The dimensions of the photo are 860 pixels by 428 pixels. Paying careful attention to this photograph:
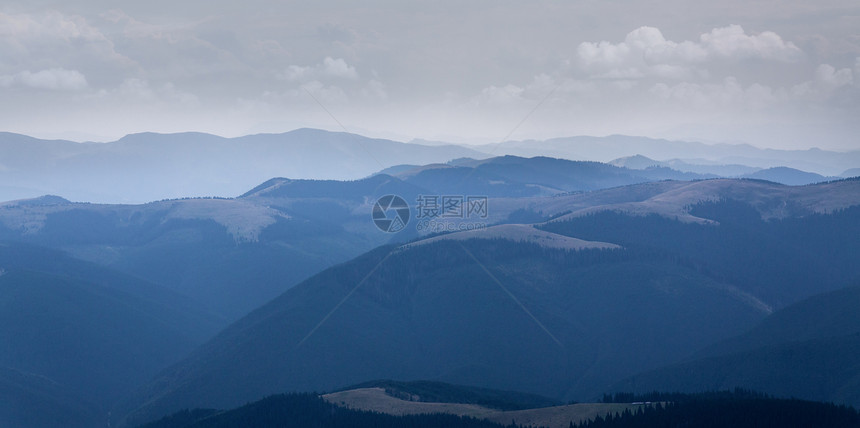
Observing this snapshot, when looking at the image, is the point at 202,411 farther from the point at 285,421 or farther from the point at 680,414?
the point at 680,414

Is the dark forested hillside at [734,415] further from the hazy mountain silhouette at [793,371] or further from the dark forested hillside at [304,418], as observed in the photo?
the hazy mountain silhouette at [793,371]

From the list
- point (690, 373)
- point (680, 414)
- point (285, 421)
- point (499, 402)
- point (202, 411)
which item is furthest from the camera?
point (690, 373)

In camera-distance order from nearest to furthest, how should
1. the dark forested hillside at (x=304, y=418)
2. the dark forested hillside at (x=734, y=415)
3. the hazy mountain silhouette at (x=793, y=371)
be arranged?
the dark forested hillside at (x=734, y=415) → the dark forested hillside at (x=304, y=418) → the hazy mountain silhouette at (x=793, y=371)

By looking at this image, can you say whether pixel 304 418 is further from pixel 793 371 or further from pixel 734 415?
pixel 793 371

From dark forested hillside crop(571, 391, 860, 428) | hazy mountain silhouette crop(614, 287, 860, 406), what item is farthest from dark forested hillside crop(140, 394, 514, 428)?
hazy mountain silhouette crop(614, 287, 860, 406)

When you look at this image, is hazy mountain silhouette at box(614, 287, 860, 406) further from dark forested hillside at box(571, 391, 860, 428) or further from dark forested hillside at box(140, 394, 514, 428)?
dark forested hillside at box(140, 394, 514, 428)

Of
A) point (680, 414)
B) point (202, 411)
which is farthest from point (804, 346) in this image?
point (202, 411)

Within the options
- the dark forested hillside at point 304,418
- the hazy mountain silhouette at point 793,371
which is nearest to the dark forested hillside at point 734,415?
the dark forested hillside at point 304,418

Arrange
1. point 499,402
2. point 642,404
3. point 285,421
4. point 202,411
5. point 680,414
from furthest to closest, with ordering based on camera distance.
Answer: point 202,411, point 499,402, point 285,421, point 642,404, point 680,414

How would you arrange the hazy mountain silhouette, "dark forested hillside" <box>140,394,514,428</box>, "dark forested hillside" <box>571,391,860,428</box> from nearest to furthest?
"dark forested hillside" <box>571,391,860,428</box>
"dark forested hillside" <box>140,394,514,428</box>
the hazy mountain silhouette

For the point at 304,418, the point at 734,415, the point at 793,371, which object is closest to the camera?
the point at 734,415

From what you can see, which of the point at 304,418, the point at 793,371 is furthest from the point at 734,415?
the point at 304,418
